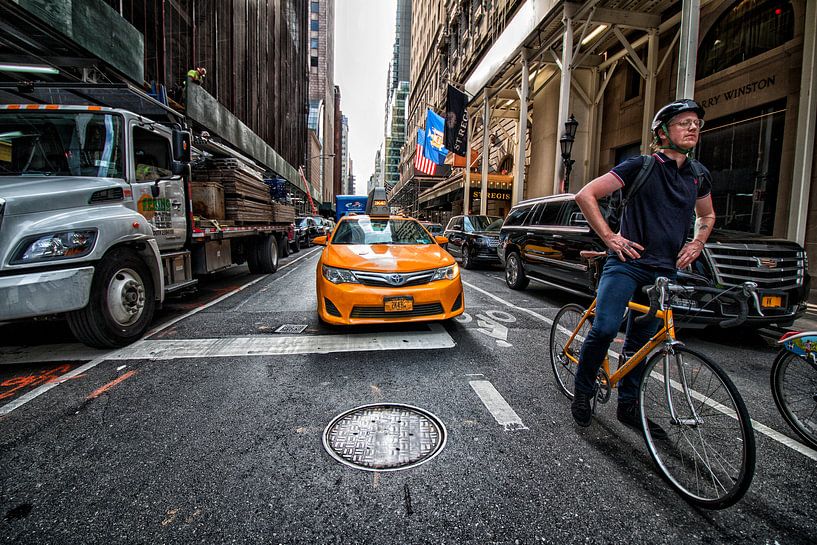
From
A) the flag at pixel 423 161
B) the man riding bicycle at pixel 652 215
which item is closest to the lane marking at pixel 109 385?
the man riding bicycle at pixel 652 215

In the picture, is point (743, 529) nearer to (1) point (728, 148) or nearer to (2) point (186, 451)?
(2) point (186, 451)

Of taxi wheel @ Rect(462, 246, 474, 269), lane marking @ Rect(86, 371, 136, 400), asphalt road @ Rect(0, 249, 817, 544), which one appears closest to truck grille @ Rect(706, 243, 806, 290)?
asphalt road @ Rect(0, 249, 817, 544)

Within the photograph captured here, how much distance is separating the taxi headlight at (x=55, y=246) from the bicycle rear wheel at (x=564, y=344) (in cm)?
467

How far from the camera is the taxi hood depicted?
4836 millimetres

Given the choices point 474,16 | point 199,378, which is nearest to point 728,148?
point 199,378

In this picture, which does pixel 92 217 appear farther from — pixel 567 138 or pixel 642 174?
pixel 567 138

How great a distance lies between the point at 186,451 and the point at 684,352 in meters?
3.10

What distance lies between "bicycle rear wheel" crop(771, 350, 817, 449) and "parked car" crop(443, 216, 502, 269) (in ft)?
31.9

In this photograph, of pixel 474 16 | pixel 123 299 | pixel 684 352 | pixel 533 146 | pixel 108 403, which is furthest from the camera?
pixel 474 16

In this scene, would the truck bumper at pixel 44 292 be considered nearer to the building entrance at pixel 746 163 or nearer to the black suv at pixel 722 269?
the black suv at pixel 722 269

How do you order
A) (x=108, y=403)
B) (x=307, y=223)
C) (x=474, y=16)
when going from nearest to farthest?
(x=108, y=403) → (x=307, y=223) → (x=474, y=16)

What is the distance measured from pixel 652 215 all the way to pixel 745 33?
470 inches

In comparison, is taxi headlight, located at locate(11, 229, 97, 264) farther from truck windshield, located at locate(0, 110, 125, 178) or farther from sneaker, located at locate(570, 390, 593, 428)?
sneaker, located at locate(570, 390, 593, 428)

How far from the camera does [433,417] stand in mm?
2961
